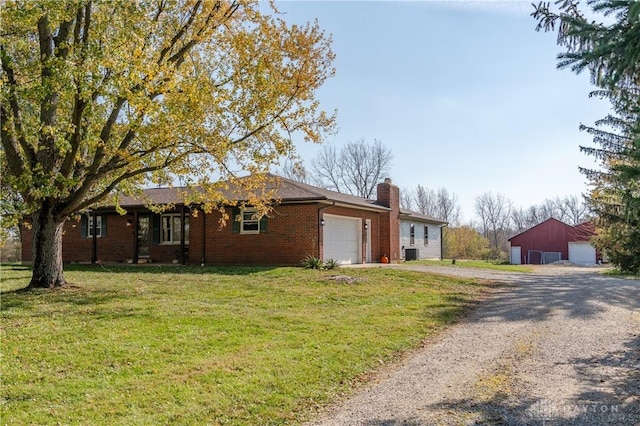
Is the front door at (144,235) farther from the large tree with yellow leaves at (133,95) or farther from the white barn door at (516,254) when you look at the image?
the white barn door at (516,254)

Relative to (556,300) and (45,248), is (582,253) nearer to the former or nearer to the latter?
(556,300)

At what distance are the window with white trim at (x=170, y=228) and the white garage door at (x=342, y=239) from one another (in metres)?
6.57

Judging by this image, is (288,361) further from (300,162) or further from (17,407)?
(300,162)

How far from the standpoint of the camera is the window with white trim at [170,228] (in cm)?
2128

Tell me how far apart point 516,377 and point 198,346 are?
4187 millimetres

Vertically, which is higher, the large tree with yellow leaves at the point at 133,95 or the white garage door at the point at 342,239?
the large tree with yellow leaves at the point at 133,95

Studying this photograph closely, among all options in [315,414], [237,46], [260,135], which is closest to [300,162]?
[260,135]

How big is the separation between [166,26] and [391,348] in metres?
9.45

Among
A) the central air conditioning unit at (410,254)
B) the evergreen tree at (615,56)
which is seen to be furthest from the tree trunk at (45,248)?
the central air conditioning unit at (410,254)

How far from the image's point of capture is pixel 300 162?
12.9 m

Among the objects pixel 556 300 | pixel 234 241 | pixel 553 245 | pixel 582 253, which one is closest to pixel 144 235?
pixel 234 241

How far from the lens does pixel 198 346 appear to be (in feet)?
22.5

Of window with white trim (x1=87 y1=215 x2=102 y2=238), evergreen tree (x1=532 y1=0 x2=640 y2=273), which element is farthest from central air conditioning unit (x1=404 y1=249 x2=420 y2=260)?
evergreen tree (x1=532 y1=0 x2=640 y2=273)

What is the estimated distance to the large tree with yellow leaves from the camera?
9.34 meters
